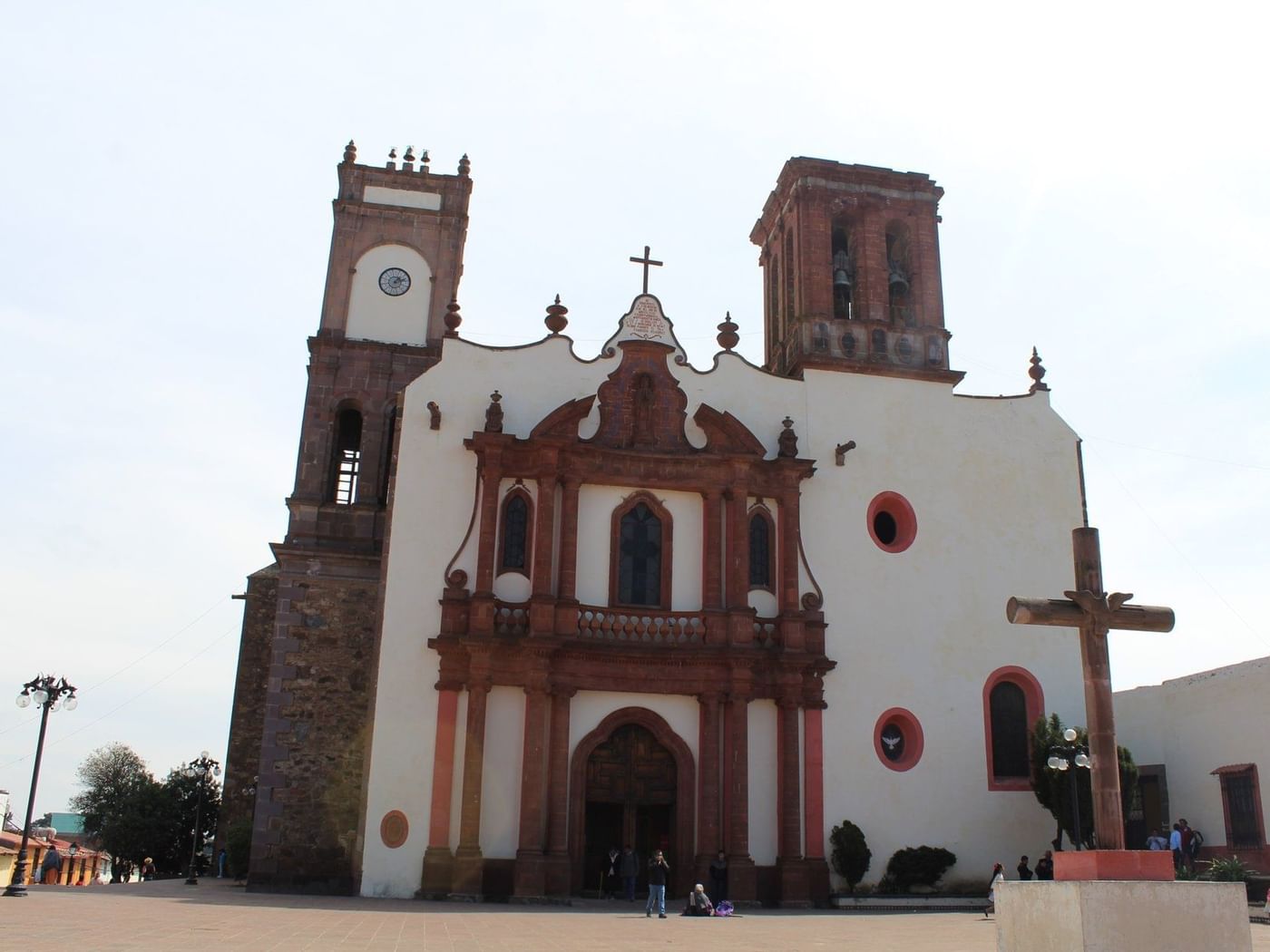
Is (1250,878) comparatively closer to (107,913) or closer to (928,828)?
(928,828)

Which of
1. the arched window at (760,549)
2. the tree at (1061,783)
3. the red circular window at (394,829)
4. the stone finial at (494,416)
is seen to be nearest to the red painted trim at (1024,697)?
the tree at (1061,783)

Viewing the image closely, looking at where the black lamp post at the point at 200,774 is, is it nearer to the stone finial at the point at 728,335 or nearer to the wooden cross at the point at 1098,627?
the stone finial at the point at 728,335

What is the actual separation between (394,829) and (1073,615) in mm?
14870

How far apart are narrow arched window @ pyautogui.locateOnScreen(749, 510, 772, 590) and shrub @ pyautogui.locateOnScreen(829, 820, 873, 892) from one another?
5.21 meters

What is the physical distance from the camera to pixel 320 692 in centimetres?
2512

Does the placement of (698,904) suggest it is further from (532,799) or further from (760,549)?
(760,549)

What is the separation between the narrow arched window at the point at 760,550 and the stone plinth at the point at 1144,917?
1537 cm

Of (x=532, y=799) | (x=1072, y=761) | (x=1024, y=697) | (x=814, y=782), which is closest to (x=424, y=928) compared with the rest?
(x=532, y=799)

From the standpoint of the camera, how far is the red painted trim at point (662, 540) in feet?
79.5

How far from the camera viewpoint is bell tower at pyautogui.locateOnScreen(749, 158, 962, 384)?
27547mm

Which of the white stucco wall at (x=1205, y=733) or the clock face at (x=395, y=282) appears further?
the clock face at (x=395, y=282)

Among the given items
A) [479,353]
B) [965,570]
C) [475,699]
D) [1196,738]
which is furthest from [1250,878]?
[479,353]

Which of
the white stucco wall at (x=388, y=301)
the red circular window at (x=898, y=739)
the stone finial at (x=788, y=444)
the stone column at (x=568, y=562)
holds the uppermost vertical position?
the white stucco wall at (x=388, y=301)

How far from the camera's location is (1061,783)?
76.7 feet
